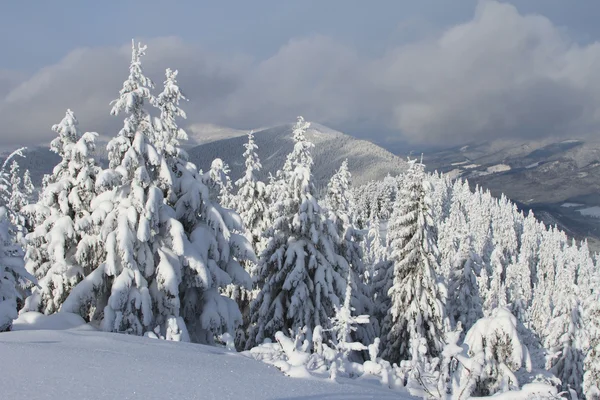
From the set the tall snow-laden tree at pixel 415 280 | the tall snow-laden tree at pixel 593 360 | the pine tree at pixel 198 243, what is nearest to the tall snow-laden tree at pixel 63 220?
the pine tree at pixel 198 243

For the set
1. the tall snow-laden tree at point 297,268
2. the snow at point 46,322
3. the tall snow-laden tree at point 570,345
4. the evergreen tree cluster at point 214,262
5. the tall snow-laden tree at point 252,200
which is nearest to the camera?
the evergreen tree cluster at point 214,262

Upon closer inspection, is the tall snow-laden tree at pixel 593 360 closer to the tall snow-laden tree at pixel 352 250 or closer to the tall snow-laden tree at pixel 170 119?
the tall snow-laden tree at pixel 352 250

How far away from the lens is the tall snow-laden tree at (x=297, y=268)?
1858 centimetres

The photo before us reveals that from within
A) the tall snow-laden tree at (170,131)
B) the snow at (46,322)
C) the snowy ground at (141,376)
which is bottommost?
the snow at (46,322)

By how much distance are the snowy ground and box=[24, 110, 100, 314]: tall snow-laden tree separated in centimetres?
769

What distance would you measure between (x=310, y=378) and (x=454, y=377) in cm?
240

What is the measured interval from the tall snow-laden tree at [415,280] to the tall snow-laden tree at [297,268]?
17.1 feet

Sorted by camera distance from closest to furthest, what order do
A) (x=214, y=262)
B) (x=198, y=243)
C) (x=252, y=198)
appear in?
(x=198, y=243) → (x=214, y=262) → (x=252, y=198)

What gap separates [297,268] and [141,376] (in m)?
13.8

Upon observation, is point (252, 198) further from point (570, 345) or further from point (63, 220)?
point (570, 345)

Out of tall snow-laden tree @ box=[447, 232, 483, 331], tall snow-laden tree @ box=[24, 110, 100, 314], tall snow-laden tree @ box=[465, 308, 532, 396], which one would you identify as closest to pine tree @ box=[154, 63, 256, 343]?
tall snow-laden tree @ box=[24, 110, 100, 314]

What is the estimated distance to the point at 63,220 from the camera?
549 inches

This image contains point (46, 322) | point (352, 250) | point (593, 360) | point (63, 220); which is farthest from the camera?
point (352, 250)

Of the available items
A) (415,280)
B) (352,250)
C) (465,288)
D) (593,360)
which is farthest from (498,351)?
(465,288)
